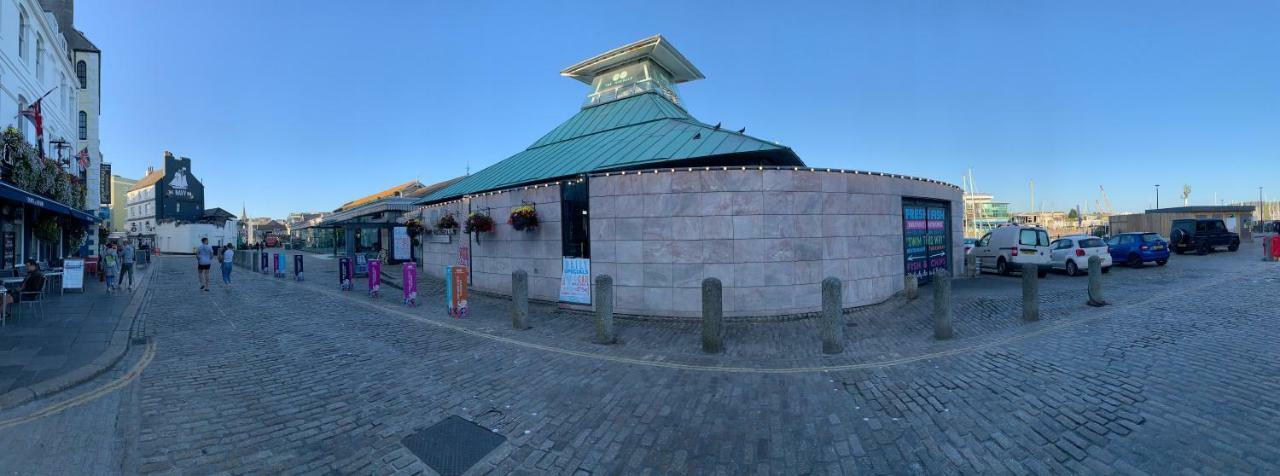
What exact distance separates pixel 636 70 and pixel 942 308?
73.9 feet

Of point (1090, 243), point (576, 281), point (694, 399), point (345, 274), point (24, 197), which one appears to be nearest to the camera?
point (694, 399)

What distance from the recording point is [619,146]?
16281 mm

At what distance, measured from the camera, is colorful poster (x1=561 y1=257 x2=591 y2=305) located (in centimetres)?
1052

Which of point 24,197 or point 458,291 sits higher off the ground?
point 24,197

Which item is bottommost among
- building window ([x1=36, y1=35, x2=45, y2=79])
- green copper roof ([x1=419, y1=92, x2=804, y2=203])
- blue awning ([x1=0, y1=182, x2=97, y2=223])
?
blue awning ([x1=0, y1=182, x2=97, y2=223])

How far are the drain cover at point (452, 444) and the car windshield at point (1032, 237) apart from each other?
62.3 feet

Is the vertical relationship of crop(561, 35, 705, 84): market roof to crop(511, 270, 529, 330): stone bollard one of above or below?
above

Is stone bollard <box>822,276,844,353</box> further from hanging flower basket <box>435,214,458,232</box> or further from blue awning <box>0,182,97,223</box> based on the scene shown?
blue awning <box>0,182,97,223</box>

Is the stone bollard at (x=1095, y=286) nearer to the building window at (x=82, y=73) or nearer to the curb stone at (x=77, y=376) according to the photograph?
the curb stone at (x=77, y=376)

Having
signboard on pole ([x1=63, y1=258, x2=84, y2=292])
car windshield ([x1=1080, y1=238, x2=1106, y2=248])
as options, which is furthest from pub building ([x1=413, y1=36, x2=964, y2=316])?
signboard on pole ([x1=63, y1=258, x2=84, y2=292])

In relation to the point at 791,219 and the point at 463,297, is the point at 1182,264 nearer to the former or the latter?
the point at 791,219

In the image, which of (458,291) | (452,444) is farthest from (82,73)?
(452,444)

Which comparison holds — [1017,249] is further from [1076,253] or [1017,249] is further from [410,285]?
[410,285]

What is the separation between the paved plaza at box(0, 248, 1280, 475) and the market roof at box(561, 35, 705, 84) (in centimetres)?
2080
